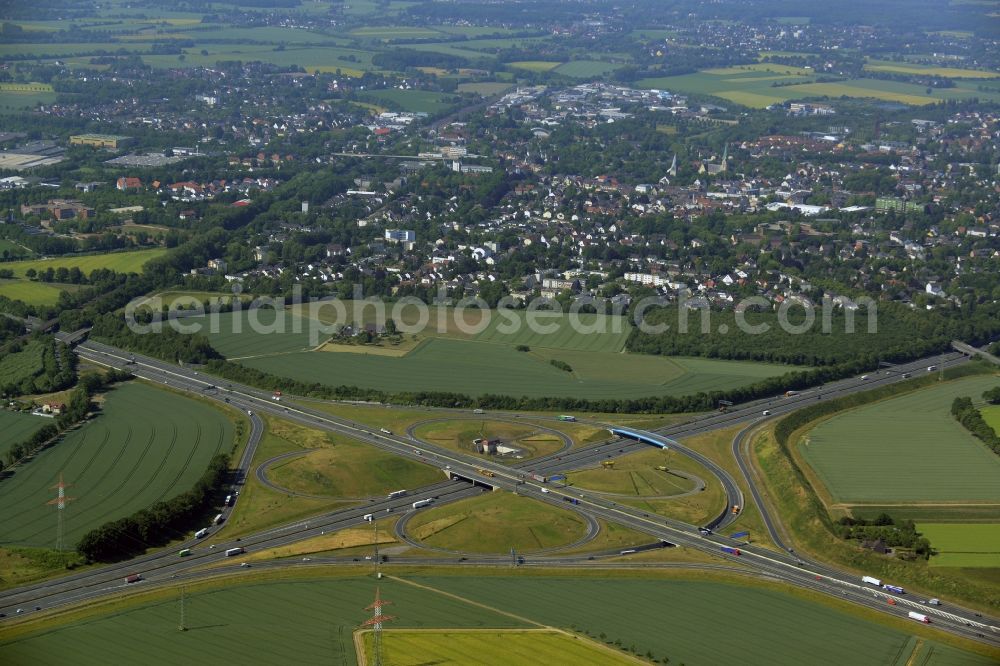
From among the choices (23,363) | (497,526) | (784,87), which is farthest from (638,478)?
(784,87)

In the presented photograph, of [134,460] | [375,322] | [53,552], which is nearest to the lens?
[53,552]

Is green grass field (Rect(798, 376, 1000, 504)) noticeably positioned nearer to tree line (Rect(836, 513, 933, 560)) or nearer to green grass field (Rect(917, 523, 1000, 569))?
green grass field (Rect(917, 523, 1000, 569))

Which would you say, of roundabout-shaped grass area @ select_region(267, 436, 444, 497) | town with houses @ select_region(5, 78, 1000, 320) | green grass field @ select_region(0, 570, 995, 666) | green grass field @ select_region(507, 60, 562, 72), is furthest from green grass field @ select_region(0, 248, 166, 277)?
green grass field @ select_region(507, 60, 562, 72)

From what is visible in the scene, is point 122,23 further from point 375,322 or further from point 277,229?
point 375,322

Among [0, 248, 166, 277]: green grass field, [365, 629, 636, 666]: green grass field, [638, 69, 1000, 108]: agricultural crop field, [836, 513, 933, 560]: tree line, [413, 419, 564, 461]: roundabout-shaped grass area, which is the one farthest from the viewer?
[638, 69, 1000, 108]: agricultural crop field

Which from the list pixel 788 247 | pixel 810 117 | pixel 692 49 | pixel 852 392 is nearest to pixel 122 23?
pixel 692 49

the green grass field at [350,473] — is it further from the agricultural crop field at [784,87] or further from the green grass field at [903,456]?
the agricultural crop field at [784,87]
